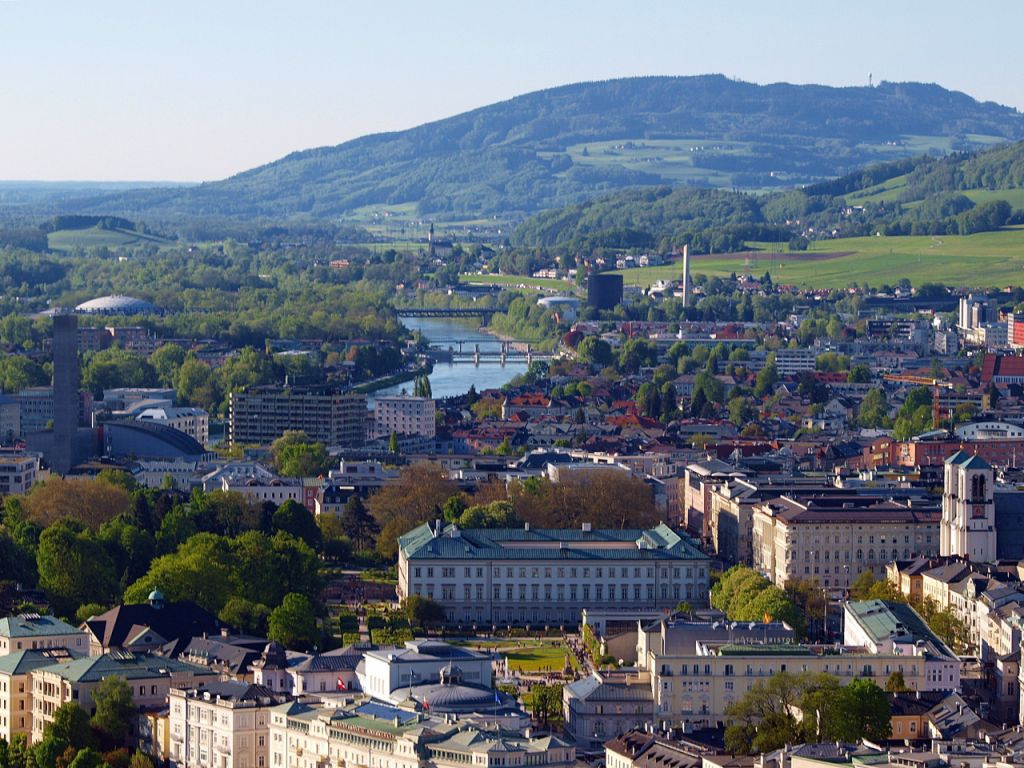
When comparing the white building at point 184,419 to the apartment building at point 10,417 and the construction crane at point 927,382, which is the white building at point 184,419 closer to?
the apartment building at point 10,417

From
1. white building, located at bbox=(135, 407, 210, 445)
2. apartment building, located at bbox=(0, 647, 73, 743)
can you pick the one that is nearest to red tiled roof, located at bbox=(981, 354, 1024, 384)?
white building, located at bbox=(135, 407, 210, 445)

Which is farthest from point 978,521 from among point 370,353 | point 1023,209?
point 1023,209

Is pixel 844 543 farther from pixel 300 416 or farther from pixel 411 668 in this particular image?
pixel 300 416

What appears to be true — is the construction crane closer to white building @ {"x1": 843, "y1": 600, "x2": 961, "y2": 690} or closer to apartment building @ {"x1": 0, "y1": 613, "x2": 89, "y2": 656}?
white building @ {"x1": 843, "y1": 600, "x2": 961, "y2": 690}

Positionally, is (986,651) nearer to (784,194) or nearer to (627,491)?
(627,491)

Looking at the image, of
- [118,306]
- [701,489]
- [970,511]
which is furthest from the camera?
[118,306]

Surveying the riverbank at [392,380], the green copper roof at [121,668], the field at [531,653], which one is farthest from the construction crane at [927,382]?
the green copper roof at [121,668]

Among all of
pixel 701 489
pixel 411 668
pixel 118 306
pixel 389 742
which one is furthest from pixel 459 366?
pixel 389 742
